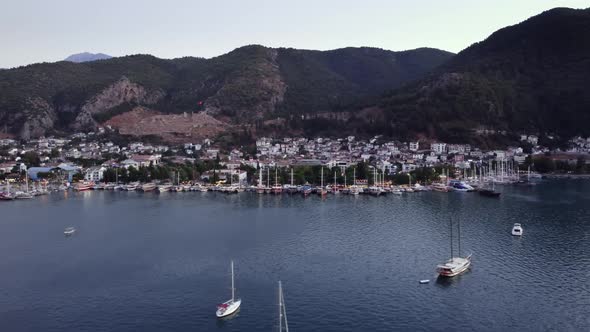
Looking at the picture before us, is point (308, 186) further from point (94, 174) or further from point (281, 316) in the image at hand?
point (281, 316)

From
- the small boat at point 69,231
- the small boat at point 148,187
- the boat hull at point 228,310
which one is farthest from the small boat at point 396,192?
the boat hull at point 228,310

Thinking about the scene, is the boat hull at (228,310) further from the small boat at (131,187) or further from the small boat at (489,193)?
the small boat at (131,187)

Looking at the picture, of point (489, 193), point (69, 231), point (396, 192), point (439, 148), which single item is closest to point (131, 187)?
point (69, 231)

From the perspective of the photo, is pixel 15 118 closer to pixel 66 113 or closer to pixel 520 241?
pixel 66 113

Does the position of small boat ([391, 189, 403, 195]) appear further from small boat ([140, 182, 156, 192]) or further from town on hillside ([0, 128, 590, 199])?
small boat ([140, 182, 156, 192])

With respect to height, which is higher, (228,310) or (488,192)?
(488,192)

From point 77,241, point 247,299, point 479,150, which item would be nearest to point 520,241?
point 247,299

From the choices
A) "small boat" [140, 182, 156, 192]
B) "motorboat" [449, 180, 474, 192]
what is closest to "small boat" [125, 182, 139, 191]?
"small boat" [140, 182, 156, 192]

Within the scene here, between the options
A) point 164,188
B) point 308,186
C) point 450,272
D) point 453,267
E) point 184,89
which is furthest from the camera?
point 184,89
